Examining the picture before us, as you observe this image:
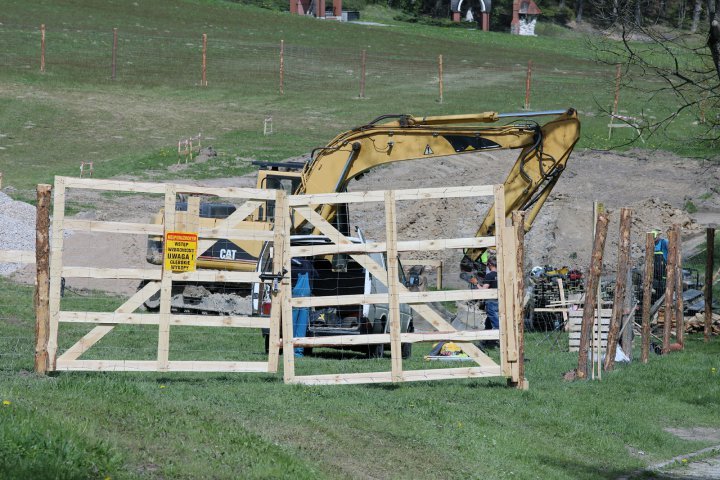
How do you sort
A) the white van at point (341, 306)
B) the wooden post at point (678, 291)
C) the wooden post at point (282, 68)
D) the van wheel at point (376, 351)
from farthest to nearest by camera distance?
1. the wooden post at point (282, 68)
2. the wooden post at point (678, 291)
3. the van wheel at point (376, 351)
4. the white van at point (341, 306)

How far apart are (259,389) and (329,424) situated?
1.74 m

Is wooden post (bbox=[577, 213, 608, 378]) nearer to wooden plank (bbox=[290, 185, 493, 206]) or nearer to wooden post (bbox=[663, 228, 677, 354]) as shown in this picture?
wooden plank (bbox=[290, 185, 493, 206])

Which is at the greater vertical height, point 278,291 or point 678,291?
point 278,291

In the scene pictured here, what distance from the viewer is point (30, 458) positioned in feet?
25.5

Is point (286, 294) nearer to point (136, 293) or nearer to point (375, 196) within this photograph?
point (375, 196)

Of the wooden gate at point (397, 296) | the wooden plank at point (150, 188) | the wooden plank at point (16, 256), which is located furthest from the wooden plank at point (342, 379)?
the wooden plank at point (16, 256)

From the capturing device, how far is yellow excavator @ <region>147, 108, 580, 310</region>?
68.3 feet

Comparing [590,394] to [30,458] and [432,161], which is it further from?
[432,161]

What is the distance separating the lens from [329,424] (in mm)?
10305

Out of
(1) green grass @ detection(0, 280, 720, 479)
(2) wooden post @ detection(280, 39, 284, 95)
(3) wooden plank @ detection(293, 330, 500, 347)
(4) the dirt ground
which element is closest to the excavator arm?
(1) green grass @ detection(0, 280, 720, 479)

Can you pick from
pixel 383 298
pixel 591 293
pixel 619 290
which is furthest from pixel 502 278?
pixel 619 290

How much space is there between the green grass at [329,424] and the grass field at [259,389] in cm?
3

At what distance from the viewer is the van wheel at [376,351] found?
17.2 metres

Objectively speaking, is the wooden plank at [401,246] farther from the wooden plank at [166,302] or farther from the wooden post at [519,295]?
the wooden plank at [166,302]
